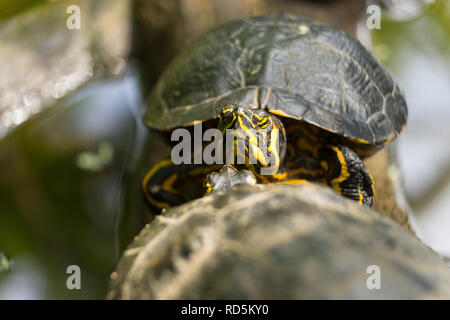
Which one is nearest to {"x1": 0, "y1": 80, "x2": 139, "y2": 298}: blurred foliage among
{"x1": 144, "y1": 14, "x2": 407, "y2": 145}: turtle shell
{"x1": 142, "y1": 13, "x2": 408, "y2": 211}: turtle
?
{"x1": 142, "y1": 13, "x2": 408, "y2": 211}: turtle

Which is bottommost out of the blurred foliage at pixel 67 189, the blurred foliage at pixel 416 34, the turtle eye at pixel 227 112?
the blurred foliage at pixel 67 189

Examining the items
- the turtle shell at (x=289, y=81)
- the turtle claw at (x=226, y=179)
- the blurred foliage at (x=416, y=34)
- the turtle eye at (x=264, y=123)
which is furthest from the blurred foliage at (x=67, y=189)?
the blurred foliage at (x=416, y=34)

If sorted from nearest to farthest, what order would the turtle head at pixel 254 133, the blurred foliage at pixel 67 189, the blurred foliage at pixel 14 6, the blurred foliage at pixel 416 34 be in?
the turtle head at pixel 254 133
the blurred foliage at pixel 67 189
the blurred foliage at pixel 14 6
the blurred foliage at pixel 416 34

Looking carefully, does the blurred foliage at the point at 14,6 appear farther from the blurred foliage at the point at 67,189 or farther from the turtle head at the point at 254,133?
the turtle head at the point at 254,133

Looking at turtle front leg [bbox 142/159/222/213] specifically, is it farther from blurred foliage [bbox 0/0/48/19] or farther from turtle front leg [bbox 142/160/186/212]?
blurred foliage [bbox 0/0/48/19]

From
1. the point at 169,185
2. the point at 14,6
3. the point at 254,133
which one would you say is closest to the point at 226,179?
the point at 254,133

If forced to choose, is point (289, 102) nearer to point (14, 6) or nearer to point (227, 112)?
point (227, 112)
